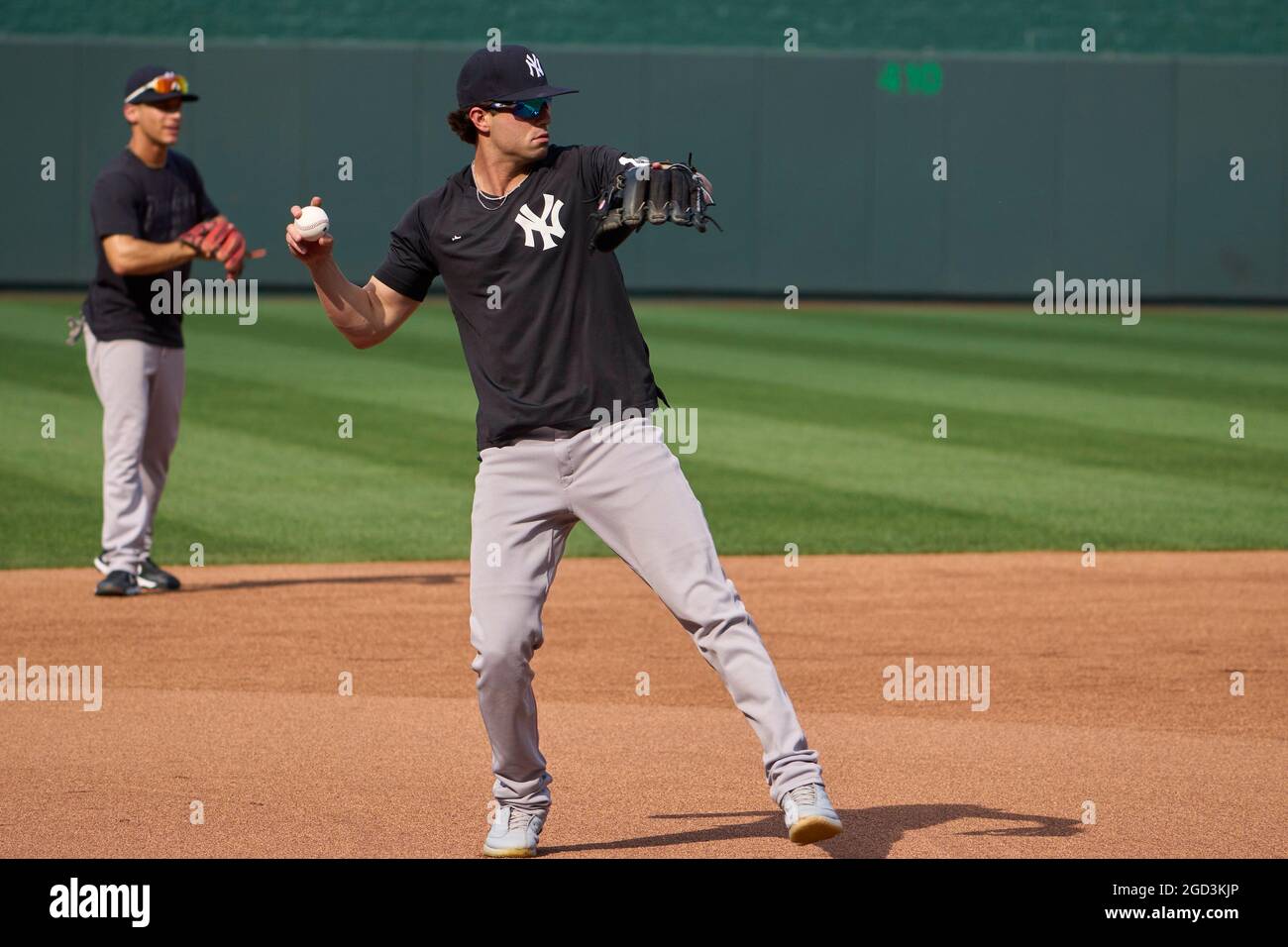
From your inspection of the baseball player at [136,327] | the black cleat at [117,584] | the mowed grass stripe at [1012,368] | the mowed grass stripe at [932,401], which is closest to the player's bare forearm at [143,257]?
the baseball player at [136,327]

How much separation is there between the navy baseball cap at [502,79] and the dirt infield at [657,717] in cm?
212

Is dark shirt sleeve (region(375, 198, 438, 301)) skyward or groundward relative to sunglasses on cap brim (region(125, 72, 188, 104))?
groundward

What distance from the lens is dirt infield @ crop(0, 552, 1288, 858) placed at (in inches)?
225

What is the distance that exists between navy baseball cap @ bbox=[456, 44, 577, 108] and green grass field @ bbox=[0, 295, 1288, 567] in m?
5.84

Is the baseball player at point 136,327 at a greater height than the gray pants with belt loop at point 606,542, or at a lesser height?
greater

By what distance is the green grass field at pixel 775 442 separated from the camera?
466 inches

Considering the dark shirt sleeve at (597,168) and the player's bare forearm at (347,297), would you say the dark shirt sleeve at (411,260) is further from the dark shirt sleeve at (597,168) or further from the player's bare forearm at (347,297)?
the dark shirt sleeve at (597,168)

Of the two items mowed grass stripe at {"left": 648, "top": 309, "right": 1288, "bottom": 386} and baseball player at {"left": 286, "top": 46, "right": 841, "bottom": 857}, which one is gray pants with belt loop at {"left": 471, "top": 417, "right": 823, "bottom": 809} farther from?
mowed grass stripe at {"left": 648, "top": 309, "right": 1288, "bottom": 386}

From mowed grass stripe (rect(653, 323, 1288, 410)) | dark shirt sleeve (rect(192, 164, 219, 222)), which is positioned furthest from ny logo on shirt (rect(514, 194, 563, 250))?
mowed grass stripe (rect(653, 323, 1288, 410))

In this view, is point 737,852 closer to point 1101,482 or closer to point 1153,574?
point 1153,574

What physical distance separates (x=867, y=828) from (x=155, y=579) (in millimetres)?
5127

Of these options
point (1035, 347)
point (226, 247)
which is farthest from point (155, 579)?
point (1035, 347)

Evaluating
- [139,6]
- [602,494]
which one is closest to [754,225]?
[139,6]

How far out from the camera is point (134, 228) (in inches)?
367
